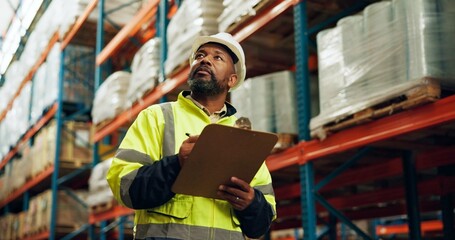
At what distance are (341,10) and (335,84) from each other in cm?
127

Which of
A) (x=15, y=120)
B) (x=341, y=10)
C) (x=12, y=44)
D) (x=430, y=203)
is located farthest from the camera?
(x=12, y=44)

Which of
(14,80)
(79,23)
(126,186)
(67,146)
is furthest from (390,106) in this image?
(14,80)

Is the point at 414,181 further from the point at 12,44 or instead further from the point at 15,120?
the point at 12,44

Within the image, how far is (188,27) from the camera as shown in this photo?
21.6 feet

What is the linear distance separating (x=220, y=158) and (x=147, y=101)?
19.4 feet

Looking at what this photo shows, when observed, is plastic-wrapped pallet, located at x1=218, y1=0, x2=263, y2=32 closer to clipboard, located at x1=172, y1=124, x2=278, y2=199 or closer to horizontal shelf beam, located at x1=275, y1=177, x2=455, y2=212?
horizontal shelf beam, located at x1=275, y1=177, x2=455, y2=212

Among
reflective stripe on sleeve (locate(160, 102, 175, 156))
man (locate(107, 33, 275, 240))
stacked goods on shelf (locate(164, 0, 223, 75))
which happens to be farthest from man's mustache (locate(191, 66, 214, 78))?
stacked goods on shelf (locate(164, 0, 223, 75))

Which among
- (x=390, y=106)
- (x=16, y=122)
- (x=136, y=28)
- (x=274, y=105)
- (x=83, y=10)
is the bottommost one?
(x=390, y=106)

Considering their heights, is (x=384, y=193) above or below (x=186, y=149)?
above

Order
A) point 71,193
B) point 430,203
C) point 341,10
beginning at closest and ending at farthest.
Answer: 1. point 341,10
2. point 430,203
3. point 71,193

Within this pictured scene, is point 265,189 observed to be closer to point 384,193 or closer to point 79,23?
point 384,193

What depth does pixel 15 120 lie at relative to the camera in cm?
1616

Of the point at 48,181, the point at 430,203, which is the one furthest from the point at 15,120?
the point at 430,203

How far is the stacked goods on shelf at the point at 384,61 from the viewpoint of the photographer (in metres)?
3.83
